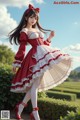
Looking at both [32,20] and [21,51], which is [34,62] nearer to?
[21,51]

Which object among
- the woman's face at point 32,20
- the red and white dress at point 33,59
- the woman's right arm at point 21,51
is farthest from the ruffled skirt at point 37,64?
the woman's face at point 32,20

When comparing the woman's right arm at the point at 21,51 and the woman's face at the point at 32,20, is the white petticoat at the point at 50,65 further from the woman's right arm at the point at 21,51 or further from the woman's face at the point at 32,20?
the woman's face at the point at 32,20

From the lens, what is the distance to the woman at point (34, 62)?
19.2ft

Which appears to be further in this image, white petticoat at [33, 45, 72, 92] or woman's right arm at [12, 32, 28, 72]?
woman's right arm at [12, 32, 28, 72]

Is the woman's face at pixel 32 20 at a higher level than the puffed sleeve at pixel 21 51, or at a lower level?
higher

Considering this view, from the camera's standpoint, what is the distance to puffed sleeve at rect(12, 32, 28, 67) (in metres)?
5.93

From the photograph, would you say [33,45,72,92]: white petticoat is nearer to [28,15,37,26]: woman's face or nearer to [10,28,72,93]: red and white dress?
[10,28,72,93]: red and white dress

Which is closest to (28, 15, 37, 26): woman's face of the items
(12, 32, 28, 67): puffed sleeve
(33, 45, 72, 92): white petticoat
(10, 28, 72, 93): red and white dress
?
(10, 28, 72, 93): red and white dress

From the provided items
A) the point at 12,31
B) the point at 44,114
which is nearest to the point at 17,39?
the point at 12,31

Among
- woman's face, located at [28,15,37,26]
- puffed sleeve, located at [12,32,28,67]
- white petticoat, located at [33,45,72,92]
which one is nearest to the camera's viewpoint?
white petticoat, located at [33,45,72,92]

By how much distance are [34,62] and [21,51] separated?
29 centimetres

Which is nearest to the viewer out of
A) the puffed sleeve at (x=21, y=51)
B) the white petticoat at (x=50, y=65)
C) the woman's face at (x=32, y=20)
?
the white petticoat at (x=50, y=65)

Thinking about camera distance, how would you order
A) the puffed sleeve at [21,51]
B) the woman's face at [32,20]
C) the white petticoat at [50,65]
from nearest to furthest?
the white petticoat at [50,65], the puffed sleeve at [21,51], the woman's face at [32,20]

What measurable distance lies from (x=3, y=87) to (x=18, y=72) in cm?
410
